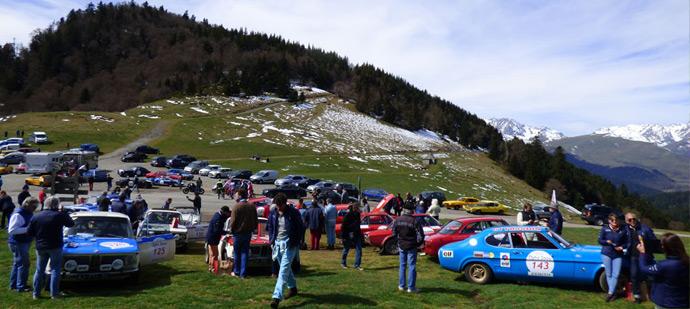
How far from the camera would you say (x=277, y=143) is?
87.9m

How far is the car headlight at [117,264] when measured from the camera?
33.3 ft

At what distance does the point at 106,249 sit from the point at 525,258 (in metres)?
9.03

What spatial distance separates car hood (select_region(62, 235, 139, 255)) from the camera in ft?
32.8

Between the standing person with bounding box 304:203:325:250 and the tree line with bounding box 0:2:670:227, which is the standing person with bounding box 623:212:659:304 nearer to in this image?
Result: the standing person with bounding box 304:203:325:250

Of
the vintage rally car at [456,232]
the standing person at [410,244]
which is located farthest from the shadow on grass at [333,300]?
the vintage rally car at [456,232]

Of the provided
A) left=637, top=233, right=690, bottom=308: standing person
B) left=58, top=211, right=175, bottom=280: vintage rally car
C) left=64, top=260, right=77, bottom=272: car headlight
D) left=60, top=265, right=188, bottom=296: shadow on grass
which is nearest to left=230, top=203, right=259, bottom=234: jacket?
left=60, top=265, right=188, bottom=296: shadow on grass

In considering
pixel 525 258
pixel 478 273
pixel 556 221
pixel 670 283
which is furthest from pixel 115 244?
pixel 556 221

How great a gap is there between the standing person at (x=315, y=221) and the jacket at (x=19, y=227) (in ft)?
28.3

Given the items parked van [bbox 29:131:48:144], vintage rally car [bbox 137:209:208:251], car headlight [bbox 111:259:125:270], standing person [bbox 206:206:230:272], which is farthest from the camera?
parked van [bbox 29:131:48:144]

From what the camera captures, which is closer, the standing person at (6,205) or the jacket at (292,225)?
the jacket at (292,225)

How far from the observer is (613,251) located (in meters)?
9.91

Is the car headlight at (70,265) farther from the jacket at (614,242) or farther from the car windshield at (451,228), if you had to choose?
the jacket at (614,242)

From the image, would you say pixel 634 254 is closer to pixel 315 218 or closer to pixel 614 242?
pixel 614 242

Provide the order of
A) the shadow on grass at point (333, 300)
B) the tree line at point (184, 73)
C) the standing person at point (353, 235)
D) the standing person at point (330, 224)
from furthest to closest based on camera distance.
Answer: the tree line at point (184, 73) → the standing person at point (330, 224) → the standing person at point (353, 235) → the shadow on grass at point (333, 300)
